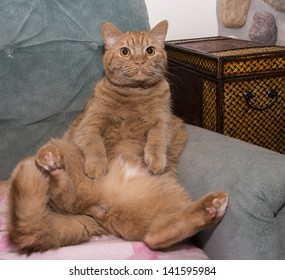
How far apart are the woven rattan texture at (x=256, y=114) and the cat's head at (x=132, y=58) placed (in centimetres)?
33

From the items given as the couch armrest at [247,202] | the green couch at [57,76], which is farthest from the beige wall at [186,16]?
the couch armrest at [247,202]

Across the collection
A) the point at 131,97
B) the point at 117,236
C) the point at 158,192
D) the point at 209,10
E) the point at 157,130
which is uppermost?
the point at 209,10

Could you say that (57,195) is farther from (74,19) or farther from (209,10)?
(209,10)

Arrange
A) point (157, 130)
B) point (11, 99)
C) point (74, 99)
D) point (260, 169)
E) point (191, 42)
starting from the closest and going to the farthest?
point (260, 169) → point (157, 130) → point (11, 99) → point (74, 99) → point (191, 42)

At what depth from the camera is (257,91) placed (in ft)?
6.04

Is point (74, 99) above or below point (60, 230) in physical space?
above

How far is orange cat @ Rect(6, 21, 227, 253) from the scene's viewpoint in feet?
4.00

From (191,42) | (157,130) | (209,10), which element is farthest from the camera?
(209,10)

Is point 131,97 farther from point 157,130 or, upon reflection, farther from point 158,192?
point 158,192

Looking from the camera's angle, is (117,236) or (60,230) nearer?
(60,230)

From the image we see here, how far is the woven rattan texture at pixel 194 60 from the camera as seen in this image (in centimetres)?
179

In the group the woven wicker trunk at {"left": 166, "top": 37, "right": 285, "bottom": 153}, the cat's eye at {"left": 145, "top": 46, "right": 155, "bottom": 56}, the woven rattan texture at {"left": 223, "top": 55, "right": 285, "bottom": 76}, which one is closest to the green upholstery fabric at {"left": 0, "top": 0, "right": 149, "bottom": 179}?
the cat's eye at {"left": 145, "top": 46, "right": 155, "bottom": 56}

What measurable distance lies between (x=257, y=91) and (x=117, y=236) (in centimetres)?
93
